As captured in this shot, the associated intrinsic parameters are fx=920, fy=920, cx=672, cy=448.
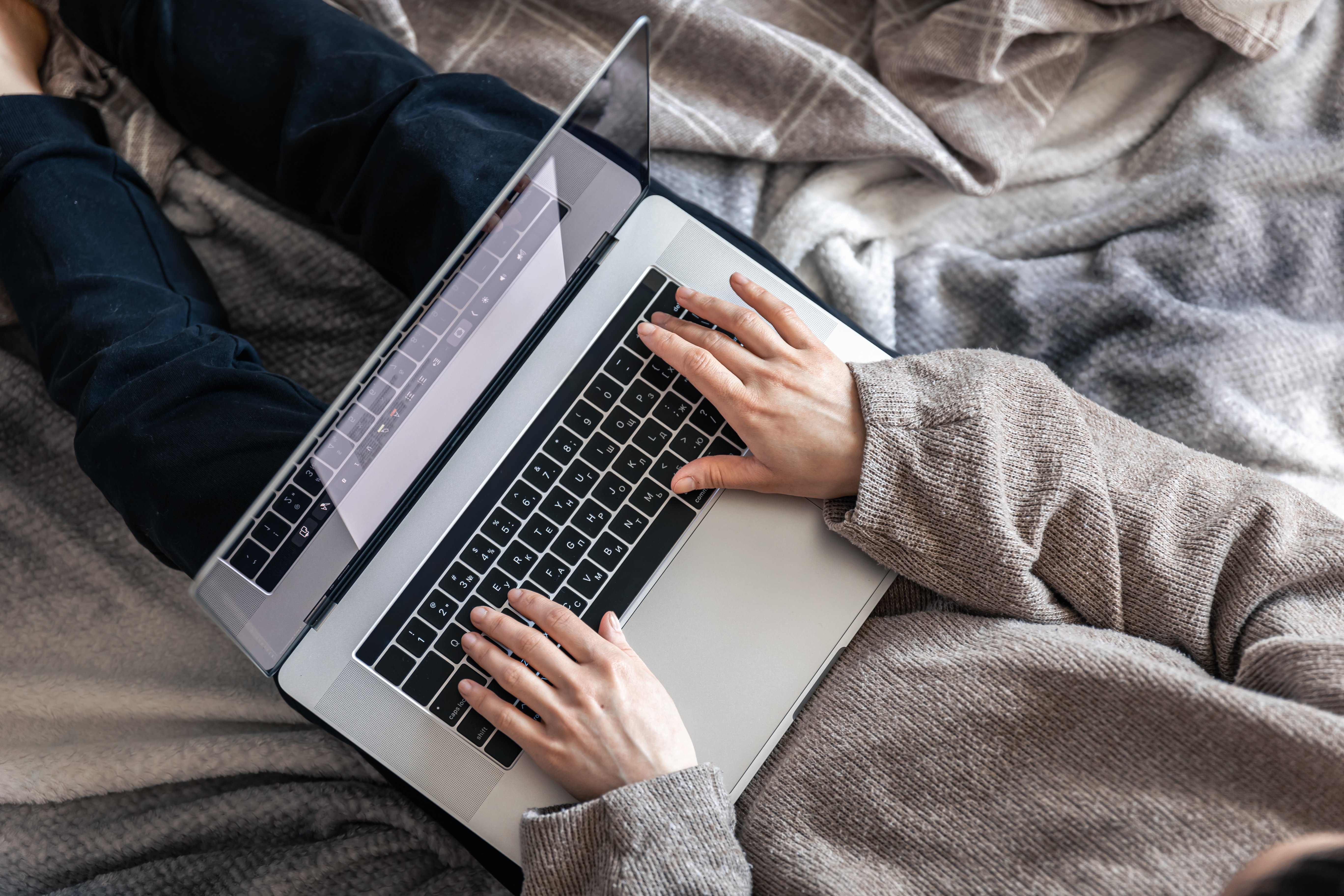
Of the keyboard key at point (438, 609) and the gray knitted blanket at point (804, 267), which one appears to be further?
the gray knitted blanket at point (804, 267)

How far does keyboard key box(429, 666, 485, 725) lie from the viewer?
653 millimetres

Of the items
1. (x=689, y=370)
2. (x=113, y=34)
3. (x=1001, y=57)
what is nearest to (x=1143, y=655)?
(x=689, y=370)

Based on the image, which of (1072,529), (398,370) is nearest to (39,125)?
(398,370)

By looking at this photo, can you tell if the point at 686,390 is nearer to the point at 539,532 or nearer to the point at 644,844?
the point at 539,532

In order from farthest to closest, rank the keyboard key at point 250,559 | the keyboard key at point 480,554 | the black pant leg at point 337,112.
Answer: the black pant leg at point 337,112 < the keyboard key at point 480,554 < the keyboard key at point 250,559

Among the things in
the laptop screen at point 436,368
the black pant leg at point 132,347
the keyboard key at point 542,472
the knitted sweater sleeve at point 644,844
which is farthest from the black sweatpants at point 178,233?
the knitted sweater sleeve at point 644,844

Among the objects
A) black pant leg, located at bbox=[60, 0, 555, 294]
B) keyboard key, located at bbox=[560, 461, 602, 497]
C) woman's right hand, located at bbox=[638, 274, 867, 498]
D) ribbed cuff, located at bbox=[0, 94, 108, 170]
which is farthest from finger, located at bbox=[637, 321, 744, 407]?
ribbed cuff, located at bbox=[0, 94, 108, 170]

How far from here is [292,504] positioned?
586 millimetres

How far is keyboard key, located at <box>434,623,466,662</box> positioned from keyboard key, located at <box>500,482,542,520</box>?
92 mm

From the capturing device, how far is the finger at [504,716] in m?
0.64

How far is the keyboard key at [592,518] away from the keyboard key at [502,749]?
16 cm

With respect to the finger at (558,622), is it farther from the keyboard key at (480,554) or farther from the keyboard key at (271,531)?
the keyboard key at (271,531)

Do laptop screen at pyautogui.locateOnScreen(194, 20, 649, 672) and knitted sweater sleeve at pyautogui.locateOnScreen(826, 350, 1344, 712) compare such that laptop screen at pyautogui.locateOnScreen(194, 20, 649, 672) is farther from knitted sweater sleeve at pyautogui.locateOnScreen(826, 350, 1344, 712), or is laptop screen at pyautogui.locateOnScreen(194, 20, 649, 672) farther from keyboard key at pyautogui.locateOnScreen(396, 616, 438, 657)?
knitted sweater sleeve at pyautogui.locateOnScreen(826, 350, 1344, 712)

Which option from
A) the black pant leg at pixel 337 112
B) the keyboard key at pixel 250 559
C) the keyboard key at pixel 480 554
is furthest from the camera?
the black pant leg at pixel 337 112
